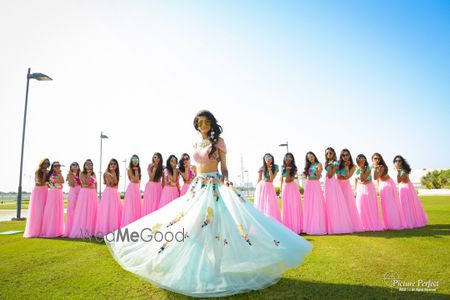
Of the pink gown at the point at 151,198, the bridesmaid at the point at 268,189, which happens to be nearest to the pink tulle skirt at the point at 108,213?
the pink gown at the point at 151,198

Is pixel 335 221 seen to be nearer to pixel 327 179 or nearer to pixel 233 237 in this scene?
pixel 327 179

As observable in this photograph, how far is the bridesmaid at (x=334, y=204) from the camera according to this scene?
27.3 feet

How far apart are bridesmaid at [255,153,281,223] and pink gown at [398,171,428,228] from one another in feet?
13.6

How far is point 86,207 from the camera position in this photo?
8977 mm

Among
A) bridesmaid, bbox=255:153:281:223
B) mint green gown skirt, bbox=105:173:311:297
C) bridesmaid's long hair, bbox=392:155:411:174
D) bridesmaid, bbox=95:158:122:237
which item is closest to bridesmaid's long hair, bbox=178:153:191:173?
bridesmaid, bbox=95:158:122:237

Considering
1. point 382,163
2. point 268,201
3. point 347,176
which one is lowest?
point 268,201

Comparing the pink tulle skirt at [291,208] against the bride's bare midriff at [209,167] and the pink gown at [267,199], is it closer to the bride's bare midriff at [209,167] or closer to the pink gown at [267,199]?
the pink gown at [267,199]

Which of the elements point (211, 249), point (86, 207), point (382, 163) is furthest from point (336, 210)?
point (86, 207)

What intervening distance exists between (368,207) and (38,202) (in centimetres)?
1033

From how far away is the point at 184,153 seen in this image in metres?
9.62

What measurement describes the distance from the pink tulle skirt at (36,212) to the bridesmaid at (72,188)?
0.72 meters

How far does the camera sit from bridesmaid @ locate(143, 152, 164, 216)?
9.30m

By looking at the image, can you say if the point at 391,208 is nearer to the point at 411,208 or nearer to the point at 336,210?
the point at 411,208

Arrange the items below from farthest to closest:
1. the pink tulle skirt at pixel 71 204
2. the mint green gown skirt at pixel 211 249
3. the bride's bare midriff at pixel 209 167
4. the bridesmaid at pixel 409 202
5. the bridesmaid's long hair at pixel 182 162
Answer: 1. the bridesmaid's long hair at pixel 182 162
2. the bridesmaid at pixel 409 202
3. the pink tulle skirt at pixel 71 204
4. the bride's bare midriff at pixel 209 167
5. the mint green gown skirt at pixel 211 249
